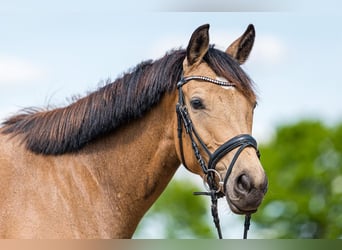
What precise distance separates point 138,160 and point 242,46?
4.81ft

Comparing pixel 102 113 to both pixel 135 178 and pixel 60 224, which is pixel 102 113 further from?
pixel 60 224

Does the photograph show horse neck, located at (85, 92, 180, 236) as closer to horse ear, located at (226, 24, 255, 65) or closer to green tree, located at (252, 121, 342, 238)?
horse ear, located at (226, 24, 255, 65)

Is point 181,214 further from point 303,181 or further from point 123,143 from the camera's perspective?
point 123,143

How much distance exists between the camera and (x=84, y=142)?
5742mm

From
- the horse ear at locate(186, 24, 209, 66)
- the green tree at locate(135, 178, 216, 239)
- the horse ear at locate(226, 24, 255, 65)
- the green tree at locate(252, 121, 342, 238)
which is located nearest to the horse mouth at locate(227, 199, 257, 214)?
the horse ear at locate(186, 24, 209, 66)

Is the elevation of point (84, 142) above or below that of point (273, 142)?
above

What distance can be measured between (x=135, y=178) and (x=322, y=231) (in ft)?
147

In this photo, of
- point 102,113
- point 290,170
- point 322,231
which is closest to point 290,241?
point 102,113

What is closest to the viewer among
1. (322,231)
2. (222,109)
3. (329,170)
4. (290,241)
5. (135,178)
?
(290,241)

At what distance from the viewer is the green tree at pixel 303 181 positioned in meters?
49.0

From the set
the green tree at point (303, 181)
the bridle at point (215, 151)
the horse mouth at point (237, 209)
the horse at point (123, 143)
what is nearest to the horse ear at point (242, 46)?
the horse at point (123, 143)

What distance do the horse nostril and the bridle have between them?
0.38 ft

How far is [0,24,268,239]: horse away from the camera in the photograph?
5359 mm

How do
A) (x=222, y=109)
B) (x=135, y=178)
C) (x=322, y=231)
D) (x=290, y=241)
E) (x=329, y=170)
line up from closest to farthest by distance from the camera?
(x=290, y=241), (x=222, y=109), (x=135, y=178), (x=322, y=231), (x=329, y=170)
